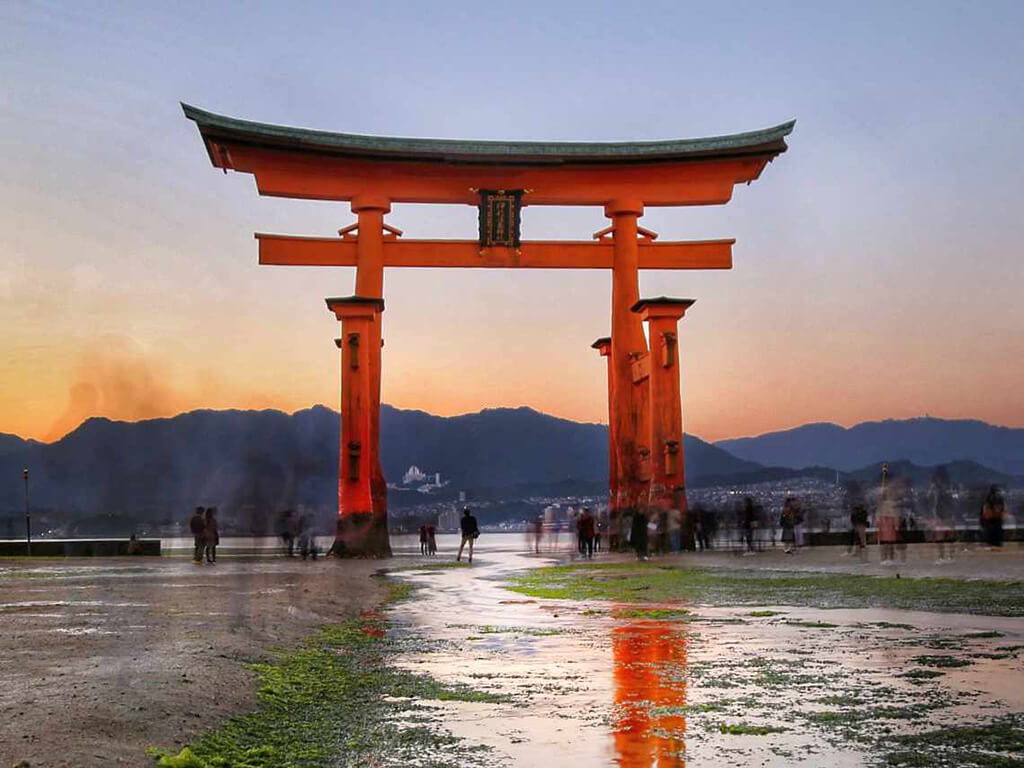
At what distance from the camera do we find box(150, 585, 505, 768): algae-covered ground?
214 inches

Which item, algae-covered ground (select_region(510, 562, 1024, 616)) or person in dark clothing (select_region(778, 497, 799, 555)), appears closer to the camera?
algae-covered ground (select_region(510, 562, 1024, 616))

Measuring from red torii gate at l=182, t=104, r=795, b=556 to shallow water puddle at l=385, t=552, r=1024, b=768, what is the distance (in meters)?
19.4

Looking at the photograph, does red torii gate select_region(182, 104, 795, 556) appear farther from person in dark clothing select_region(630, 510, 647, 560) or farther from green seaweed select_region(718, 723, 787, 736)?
green seaweed select_region(718, 723, 787, 736)

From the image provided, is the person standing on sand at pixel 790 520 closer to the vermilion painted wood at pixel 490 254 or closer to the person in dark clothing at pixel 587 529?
the person in dark clothing at pixel 587 529

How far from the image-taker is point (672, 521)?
3238cm

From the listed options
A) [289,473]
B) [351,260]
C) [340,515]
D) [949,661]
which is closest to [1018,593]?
[949,661]

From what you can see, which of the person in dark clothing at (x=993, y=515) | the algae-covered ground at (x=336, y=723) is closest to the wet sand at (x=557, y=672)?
the algae-covered ground at (x=336, y=723)

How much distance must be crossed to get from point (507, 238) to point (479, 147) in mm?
2880

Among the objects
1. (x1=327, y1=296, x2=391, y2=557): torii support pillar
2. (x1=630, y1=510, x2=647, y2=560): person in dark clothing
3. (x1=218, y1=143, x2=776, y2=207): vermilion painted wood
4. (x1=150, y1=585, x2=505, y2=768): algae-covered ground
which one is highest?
(x1=218, y1=143, x2=776, y2=207): vermilion painted wood

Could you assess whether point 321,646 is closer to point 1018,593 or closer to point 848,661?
point 848,661

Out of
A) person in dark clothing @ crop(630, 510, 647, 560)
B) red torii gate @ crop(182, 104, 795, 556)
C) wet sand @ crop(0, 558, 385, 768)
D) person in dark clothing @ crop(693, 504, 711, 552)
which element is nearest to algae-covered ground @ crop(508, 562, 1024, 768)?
wet sand @ crop(0, 558, 385, 768)

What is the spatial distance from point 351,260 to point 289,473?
25845 mm

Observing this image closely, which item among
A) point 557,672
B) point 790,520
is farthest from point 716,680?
point 790,520

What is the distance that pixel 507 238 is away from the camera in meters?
34.5
